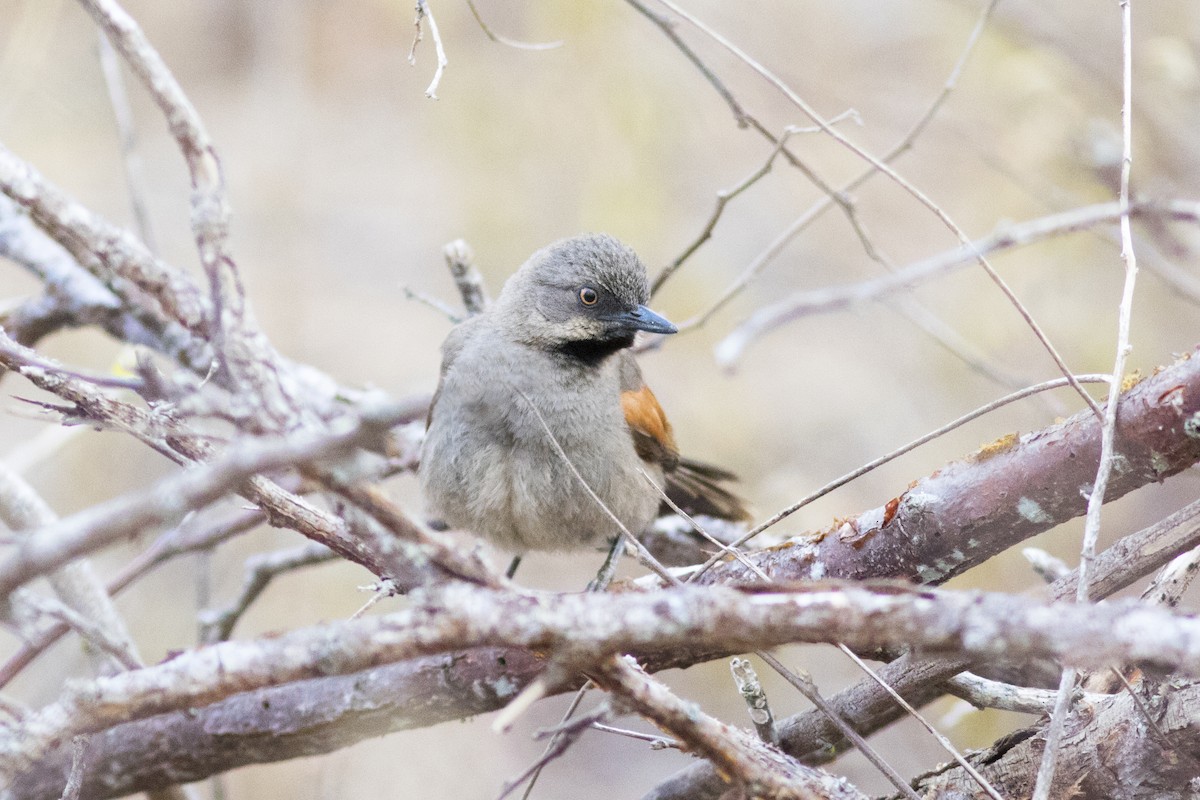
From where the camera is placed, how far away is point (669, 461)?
483 centimetres

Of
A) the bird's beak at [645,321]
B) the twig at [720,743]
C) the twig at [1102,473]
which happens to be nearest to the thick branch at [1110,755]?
the twig at [1102,473]

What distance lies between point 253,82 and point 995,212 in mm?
6116

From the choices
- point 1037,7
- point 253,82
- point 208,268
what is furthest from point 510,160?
point 208,268

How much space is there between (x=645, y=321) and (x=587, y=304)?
295 millimetres

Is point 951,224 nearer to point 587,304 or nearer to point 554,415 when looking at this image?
point 554,415

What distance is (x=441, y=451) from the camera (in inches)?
165

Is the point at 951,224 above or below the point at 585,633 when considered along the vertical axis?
above

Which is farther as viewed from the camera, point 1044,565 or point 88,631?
point 1044,565

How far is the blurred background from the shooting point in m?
6.45

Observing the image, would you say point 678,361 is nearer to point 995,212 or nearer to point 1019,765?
point 995,212

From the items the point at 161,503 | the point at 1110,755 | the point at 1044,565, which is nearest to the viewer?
the point at 161,503

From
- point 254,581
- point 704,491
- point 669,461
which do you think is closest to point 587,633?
point 669,461

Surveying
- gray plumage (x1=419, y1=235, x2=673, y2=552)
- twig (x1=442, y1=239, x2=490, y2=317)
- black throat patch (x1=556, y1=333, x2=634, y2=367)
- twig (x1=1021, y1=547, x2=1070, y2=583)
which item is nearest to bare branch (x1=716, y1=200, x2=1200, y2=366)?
gray plumage (x1=419, y1=235, x2=673, y2=552)

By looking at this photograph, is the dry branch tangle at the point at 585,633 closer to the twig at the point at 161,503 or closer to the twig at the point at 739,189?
the twig at the point at 161,503
